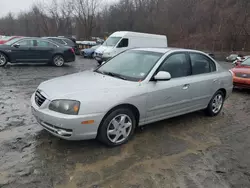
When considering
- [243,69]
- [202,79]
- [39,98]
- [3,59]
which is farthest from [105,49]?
[39,98]

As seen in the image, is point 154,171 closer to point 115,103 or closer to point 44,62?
point 115,103

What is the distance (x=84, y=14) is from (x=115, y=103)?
151 ft

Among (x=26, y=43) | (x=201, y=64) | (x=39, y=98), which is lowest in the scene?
(x=39, y=98)

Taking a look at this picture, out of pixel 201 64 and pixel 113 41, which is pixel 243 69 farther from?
pixel 113 41

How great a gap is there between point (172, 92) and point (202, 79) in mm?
998

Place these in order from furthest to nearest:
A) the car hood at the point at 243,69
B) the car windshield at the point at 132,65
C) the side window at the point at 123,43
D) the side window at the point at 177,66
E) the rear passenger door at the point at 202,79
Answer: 1. the side window at the point at 123,43
2. the car hood at the point at 243,69
3. the rear passenger door at the point at 202,79
4. the side window at the point at 177,66
5. the car windshield at the point at 132,65

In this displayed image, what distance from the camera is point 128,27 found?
4988 cm

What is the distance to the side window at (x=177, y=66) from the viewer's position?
161 inches

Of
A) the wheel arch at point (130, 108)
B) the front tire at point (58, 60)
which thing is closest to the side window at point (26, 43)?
the front tire at point (58, 60)

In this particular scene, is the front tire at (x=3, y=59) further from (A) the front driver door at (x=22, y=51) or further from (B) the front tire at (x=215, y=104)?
(B) the front tire at (x=215, y=104)

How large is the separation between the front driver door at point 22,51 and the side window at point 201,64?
367 inches

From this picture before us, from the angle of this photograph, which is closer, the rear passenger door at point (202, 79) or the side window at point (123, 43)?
the rear passenger door at point (202, 79)

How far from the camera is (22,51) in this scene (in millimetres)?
11078

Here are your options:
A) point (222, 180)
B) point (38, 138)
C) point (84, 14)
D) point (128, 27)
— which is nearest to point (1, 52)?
point (38, 138)
